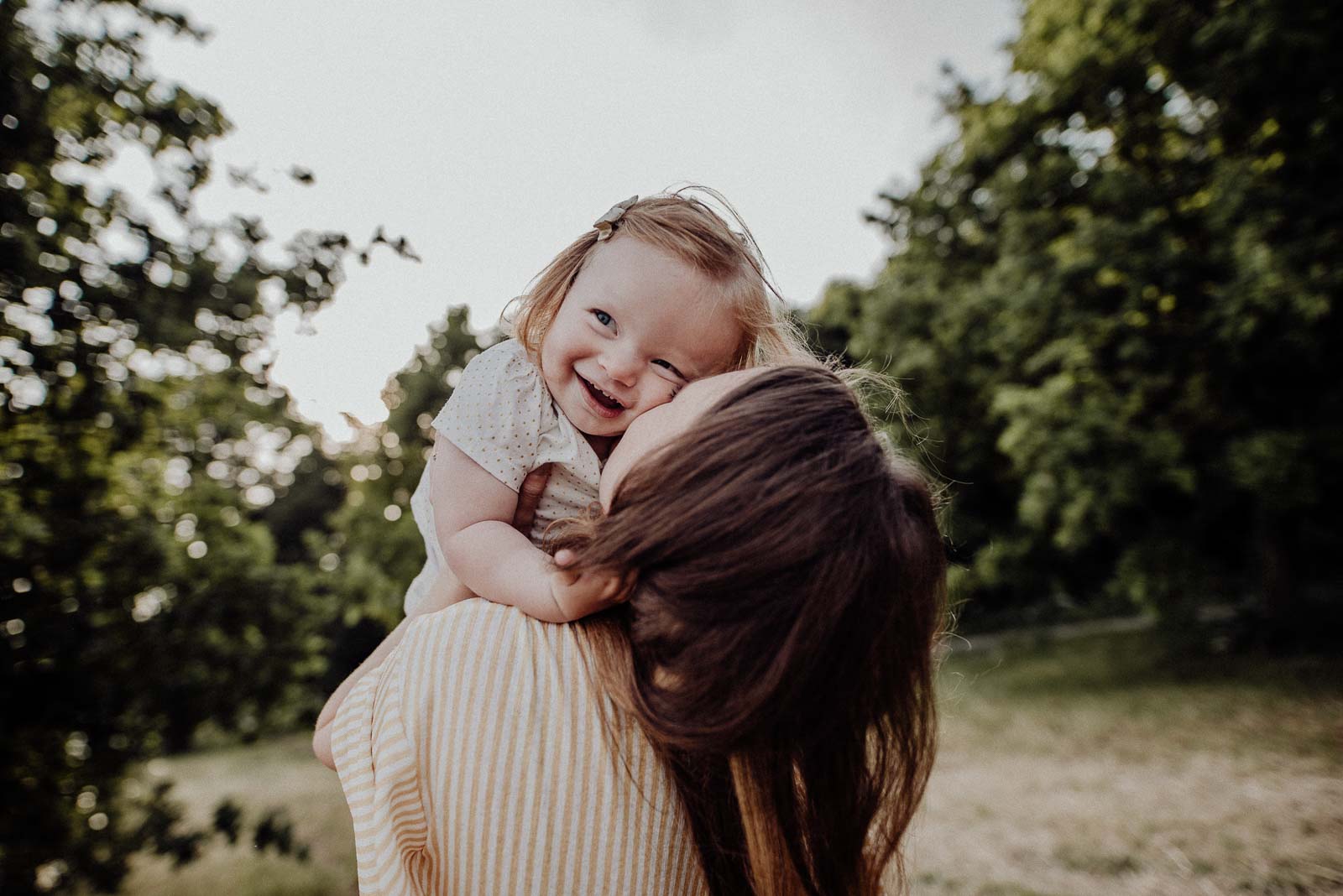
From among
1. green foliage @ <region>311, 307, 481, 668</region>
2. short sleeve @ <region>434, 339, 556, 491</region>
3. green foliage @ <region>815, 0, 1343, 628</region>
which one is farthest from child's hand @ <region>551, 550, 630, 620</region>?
green foliage @ <region>815, 0, 1343, 628</region>

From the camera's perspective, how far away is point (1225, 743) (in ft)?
28.8

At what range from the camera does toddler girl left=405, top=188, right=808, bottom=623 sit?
56.7 inches

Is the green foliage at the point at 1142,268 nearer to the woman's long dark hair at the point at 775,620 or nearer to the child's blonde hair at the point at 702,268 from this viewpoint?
the child's blonde hair at the point at 702,268

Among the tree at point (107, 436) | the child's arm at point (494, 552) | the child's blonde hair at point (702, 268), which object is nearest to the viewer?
the child's arm at point (494, 552)

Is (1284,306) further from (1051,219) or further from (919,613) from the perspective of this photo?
(919,613)

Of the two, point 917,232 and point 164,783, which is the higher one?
point 917,232

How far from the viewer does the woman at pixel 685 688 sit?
108 cm

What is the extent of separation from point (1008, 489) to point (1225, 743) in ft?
22.4

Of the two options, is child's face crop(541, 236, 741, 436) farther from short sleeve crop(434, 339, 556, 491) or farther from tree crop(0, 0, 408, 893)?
tree crop(0, 0, 408, 893)

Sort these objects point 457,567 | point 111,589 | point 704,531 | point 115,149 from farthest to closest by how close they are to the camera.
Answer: point 111,589 < point 115,149 < point 457,567 < point 704,531

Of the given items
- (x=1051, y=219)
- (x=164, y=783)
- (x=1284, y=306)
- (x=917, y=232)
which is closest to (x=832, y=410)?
(x=164, y=783)

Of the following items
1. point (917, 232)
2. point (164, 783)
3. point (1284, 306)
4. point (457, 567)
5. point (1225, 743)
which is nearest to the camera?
point (457, 567)

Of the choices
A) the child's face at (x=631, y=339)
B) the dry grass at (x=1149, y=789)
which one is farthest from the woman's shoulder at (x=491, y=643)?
the dry grass at (x=1149, y=789)

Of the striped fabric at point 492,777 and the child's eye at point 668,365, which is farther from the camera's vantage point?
the child's eye at point 668,365
